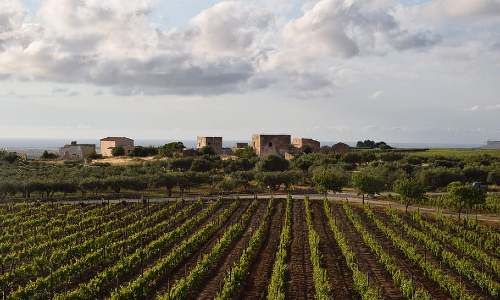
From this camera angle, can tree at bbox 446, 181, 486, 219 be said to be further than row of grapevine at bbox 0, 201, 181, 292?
Yes

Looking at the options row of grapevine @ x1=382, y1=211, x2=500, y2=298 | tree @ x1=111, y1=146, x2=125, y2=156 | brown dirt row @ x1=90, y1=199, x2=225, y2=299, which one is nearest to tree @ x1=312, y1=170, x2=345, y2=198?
brown dirt row @ x1=90, y1=199, x2=225, y2=299

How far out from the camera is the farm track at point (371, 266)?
18500 millimetres

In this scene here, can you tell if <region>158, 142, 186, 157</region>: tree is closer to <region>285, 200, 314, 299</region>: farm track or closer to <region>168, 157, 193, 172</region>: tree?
<region>168, 157, 193, 172</region>: tree

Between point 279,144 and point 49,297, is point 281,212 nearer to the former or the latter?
point 49,297

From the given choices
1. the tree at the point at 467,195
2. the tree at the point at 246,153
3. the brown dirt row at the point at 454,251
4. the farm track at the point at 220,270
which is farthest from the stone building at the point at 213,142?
the tree at the point at 467,195

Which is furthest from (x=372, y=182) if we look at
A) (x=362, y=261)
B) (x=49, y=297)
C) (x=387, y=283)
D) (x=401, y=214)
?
(x=49, y=297)

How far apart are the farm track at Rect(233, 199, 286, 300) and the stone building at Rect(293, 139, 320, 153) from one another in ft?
185

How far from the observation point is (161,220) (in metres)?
33.9

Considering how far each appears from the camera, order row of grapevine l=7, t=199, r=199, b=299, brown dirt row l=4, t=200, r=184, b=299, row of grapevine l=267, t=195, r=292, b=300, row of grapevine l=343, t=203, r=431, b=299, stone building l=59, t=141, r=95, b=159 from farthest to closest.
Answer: stone building l=59, t=141, r=95, b=159 → brown dirt row l=4, t=200, r=184, b=299 → row of grapevine l=7, t=199, r=199, b=299 → row of grapevine l=343, t=203, r=431, b=299 → row of grapevine l=267, t=195, r=292, b=300

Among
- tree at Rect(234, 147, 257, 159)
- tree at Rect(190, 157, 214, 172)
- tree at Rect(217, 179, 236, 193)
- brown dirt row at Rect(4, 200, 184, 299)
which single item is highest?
tree at Rect(234, 147, 257, 159)

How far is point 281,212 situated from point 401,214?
10761 mm

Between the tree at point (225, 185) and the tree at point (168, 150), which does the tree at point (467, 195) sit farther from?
→ the tree at point (168, 150)

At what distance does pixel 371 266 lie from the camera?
21.8m

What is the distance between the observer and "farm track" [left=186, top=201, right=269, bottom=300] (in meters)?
18.2
